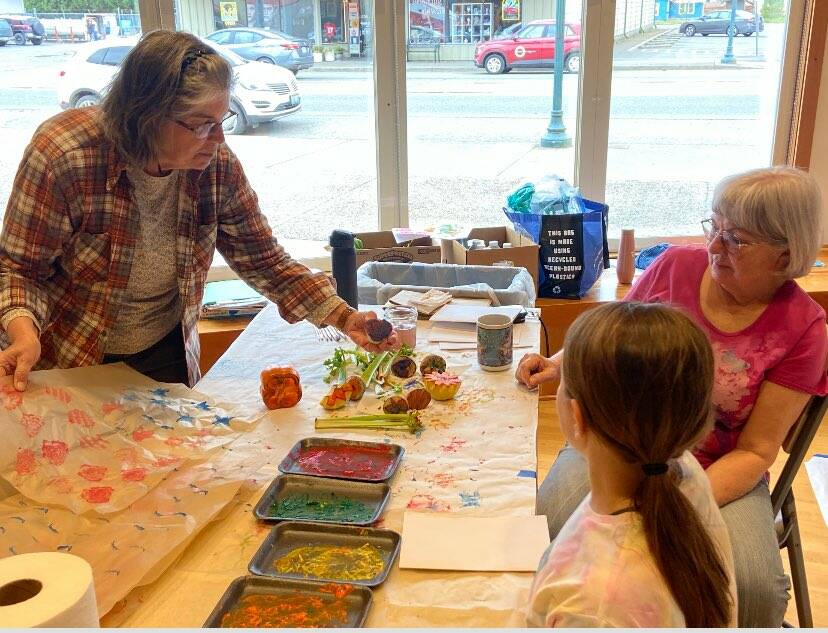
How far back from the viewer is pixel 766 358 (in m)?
1.65

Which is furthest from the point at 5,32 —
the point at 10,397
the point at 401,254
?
the point at 10,397

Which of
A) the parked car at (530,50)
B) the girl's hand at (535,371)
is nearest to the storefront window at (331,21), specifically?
the parked car at (530,50)

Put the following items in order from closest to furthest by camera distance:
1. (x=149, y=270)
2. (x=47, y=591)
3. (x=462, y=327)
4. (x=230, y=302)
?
(x=47, y=591) < (x=149, y=270) < (x=462, y=327) < (x=230, y=302)

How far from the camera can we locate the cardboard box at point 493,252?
2922 mm

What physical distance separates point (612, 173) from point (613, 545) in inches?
120

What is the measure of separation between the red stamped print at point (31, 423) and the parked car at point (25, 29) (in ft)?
8.19

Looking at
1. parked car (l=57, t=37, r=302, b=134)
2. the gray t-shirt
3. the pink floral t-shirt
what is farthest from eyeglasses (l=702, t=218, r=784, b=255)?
parked car (l=57, t=37, r=302, b=134)

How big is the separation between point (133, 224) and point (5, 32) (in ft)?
7.26

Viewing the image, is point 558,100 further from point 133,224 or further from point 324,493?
point 324,493

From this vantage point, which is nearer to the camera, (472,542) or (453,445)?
(472,542)

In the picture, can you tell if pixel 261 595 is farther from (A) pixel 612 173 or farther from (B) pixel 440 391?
(A) pixel 612 173

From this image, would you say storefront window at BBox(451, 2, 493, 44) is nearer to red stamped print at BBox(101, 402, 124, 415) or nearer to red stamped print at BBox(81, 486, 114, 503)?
red stamped print at BBox(101, 402, 124, 415)

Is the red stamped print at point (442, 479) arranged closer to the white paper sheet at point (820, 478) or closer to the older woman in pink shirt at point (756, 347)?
the older woman in pink shirt at point (756, 347)

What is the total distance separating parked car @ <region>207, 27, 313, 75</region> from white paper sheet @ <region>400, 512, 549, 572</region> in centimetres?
267
